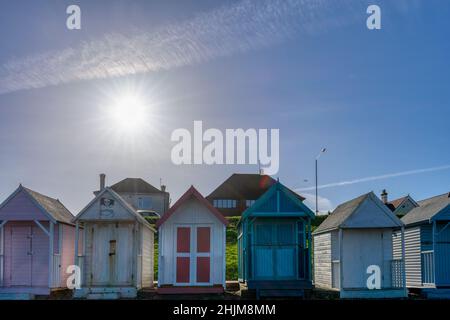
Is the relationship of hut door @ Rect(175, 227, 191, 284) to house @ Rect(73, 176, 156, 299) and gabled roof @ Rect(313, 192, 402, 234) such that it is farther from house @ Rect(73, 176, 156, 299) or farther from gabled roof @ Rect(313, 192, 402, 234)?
gabled roof @ Rect(313, 192, 402, 234)

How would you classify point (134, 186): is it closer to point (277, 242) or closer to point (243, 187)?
point (243, 187)

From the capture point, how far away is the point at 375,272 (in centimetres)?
2691

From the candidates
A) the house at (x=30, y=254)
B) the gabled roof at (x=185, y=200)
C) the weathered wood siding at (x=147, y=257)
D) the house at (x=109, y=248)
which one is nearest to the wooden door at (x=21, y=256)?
the house at (x=30, y=254)

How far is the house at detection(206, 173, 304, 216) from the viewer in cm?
7319

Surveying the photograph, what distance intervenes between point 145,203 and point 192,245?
49.6 m

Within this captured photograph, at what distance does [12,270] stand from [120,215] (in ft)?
19.3

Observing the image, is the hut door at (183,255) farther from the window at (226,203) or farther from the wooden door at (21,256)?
the window at (226,203)

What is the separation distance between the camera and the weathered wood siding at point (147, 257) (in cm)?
2847

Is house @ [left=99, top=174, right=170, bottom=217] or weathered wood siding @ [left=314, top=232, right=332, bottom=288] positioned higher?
house @ [left=99, top=174, right=170, bottom=217]

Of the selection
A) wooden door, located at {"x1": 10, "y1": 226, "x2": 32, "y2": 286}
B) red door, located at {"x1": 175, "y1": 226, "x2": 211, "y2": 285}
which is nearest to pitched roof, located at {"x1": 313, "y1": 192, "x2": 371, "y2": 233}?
red door, located at {"x1": 175, "y1": 226, "x2": 211, "y2": 285}

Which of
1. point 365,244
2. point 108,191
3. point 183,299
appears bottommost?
point 183,299

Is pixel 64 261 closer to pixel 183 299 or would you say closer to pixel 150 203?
pixel 183 299

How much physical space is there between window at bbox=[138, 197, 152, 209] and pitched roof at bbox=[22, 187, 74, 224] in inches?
1721
